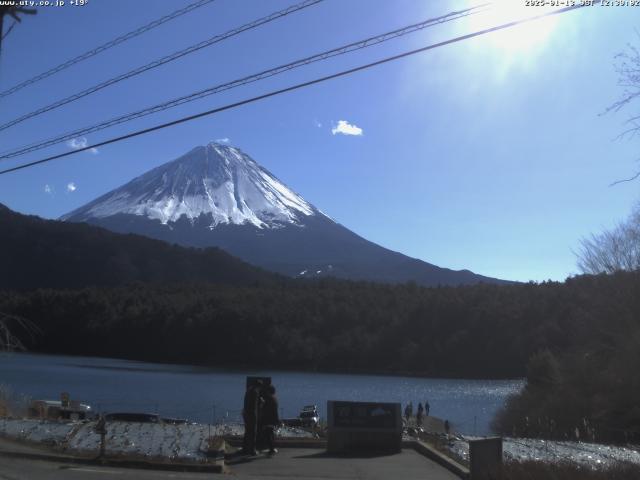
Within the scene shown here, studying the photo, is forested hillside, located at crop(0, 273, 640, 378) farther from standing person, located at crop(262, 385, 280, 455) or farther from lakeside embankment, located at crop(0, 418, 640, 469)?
standing person, located at crop(262, 385, 280, 455)

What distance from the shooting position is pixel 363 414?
15.4 meters

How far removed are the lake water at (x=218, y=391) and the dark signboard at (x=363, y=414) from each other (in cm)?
2561

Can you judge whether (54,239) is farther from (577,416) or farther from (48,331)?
(577,416)

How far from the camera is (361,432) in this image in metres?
15.6

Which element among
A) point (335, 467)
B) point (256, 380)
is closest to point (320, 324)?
point (256, 380)

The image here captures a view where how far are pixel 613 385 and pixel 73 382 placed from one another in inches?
1976

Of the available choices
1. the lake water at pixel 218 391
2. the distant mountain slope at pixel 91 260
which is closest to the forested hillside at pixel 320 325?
the lake water at pixel 218 391

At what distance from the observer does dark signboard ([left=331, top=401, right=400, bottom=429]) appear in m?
15.4

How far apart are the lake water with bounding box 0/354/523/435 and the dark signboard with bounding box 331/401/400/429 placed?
1008 inches

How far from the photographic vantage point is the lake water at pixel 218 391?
162 feet

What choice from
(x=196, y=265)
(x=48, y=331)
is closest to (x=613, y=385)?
(x=48, y=331)

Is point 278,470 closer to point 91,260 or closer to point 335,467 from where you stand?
point 335,467

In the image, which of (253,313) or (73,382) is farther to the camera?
(253,313)

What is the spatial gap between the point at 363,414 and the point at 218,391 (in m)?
50.2
